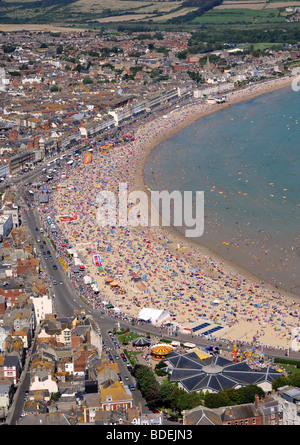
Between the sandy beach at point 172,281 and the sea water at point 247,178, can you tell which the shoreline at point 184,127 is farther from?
the sea water at point 247,178

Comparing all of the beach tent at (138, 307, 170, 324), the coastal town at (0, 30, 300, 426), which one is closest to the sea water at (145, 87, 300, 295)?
the coastal town at (0, 30, 300, 426)

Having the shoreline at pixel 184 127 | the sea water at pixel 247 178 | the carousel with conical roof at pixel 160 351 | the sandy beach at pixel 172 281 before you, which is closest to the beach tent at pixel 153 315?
the sandy beach at pixel 172 281

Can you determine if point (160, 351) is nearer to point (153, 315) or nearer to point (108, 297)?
point (153, 315)

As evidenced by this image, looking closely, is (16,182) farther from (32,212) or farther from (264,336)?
(264,336)

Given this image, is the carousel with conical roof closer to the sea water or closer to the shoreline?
the shoreline

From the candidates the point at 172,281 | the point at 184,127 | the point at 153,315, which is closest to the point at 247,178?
the point at 184,127

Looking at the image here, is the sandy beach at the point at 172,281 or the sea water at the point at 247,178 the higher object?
the sea water at the point at 247,178
